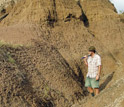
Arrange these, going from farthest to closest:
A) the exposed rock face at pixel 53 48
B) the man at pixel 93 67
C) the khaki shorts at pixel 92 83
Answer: the khaki shorts at pixel 92 83
the man at pixel 93 67
the exposed rock face at pixel 53 48

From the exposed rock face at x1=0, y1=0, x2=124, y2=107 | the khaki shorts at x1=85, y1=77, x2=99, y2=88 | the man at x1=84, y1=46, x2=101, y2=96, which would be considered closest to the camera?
the exposed rock face at x1=0, y1=0, x2=124, y2=107

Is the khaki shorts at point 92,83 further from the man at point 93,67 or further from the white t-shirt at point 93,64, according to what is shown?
the white t-shirt at point 93,64

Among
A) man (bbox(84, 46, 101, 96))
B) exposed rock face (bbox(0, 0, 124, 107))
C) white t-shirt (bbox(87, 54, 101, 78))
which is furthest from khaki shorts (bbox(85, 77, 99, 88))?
exposed rock face (bbox(0, 0, 124, 107))

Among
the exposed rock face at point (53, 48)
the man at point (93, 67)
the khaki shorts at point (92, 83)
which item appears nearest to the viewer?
the exposed rock face at point (53, 48)

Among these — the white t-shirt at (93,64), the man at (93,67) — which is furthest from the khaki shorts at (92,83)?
the white t-shirt at (93,64)

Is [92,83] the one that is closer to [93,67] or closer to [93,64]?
[93,67]

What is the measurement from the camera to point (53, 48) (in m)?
11.4

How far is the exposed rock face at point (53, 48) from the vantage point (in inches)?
287

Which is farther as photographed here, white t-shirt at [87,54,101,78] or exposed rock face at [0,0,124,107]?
white t-shirt at [87,54,101,78]

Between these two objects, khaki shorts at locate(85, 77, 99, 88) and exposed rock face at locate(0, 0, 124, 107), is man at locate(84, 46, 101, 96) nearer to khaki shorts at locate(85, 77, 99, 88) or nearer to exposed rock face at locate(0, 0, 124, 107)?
khaki shorts at locate(85, 77, 99, 88)

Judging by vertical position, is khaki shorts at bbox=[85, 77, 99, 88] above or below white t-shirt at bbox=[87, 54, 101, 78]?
below

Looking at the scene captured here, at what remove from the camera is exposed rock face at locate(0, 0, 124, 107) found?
Answer: 23.9 ft

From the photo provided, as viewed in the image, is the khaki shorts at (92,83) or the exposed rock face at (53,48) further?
the khaki shorts at (92,83)

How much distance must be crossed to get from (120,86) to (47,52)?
408 cm
